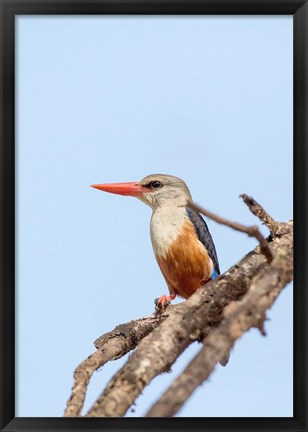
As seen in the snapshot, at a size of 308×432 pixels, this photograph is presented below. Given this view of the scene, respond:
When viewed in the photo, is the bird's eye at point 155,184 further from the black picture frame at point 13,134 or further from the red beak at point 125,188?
the black picture frame at point 13,134

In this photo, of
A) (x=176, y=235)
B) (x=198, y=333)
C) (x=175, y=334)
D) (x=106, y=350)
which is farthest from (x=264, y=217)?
(x=176, y=235)

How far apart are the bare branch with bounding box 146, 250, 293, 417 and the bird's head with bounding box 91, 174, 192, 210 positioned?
9.76 feet

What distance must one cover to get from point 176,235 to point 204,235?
1.14ft

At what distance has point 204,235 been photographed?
19.3 ft

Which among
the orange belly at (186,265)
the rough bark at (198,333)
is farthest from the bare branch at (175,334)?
the orange belly at (186,265)

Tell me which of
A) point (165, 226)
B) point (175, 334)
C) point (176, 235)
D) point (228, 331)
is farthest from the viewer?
point (165, 226)

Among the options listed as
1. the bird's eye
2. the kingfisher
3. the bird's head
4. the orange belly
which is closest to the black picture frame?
the kingfisher

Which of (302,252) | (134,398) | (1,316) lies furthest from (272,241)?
(1,316)

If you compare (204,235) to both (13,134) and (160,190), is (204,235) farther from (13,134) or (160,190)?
(13,134)

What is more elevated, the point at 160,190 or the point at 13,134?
the point at 13,134

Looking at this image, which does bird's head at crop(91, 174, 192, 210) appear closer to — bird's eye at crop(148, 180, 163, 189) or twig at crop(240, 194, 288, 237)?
bird's eye at crop(148, 180, 163, 189)

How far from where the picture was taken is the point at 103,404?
297 centimetres

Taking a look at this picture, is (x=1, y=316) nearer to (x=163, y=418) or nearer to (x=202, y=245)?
(x=163, y=418)

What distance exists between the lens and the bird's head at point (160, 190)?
6176mm
